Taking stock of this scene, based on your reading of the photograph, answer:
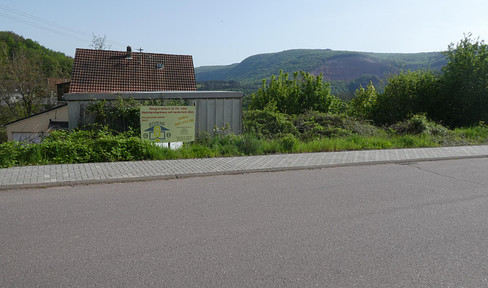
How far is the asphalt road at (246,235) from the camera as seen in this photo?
3.64 metres

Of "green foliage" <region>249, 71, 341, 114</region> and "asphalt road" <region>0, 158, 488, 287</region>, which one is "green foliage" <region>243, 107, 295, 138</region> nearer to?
"asphalt road" <region>0, 158, 488, 287</region>

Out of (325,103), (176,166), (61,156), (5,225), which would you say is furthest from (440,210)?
(325,103)

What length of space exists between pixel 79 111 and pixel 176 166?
15.2 feet

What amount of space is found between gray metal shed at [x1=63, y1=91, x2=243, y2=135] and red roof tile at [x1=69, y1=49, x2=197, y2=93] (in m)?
18.2

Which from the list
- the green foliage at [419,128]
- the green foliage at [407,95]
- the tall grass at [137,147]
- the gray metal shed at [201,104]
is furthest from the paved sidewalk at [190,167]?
the green foliage at [407,95]

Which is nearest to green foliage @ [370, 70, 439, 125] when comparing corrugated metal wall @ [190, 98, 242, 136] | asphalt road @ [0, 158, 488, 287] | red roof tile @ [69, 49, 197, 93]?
corrugated metal wall @ [190, 98, 242, 136]

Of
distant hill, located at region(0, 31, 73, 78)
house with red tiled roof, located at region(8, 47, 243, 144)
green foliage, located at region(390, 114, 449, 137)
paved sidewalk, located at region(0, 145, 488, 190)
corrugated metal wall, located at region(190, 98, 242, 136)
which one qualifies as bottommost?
paved sidewalk, located at region(0, 145, 488, 190)

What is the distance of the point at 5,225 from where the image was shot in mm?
4941

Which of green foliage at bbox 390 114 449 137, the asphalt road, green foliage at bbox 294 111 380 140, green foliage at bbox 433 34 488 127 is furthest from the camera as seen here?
green foliage at bbox 433 34 488 127

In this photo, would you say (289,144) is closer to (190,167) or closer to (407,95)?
(190,167)

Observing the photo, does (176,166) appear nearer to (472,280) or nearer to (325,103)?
(472,280)

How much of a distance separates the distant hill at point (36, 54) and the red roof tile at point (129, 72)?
22564 millimetres

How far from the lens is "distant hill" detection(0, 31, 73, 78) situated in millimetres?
51750

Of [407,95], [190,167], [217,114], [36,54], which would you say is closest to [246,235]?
[190,167]
